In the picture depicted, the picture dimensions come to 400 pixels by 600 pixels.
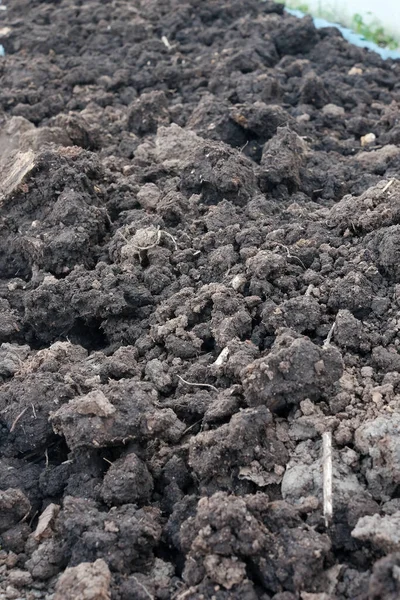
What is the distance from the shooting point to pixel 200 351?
284 cm

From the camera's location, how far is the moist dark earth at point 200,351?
2.05 meters

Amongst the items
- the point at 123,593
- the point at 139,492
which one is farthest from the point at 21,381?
the point at 123,593

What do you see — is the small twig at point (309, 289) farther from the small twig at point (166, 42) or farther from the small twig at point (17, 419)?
the small twig at point (166, 42)

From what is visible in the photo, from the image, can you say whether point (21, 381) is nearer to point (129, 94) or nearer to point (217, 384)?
point (217, 384)

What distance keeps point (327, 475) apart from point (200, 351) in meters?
0.84

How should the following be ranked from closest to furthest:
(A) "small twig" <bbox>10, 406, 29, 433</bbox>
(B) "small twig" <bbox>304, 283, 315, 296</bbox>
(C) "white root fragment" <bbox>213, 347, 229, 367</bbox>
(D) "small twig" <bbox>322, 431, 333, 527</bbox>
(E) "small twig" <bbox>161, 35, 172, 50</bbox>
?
(D) "small twig" <bbox>322, 431, 333, 527</bbox>
(A) "small twig" <bbox>10, 406, 29, 433</bbox>
(C) "white root fragment" <bbox>213, 347, 229, 367</bbox>
(B) "small twig" <bbox>304, 283, 315, 296</bbox>
(E) "small twig" <bbox>161, 35, 172, 50</bbox>

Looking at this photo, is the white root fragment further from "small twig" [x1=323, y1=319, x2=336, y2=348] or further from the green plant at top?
the green plant at top

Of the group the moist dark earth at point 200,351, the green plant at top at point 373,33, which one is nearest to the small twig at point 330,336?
the moist dark earth at point 200,351

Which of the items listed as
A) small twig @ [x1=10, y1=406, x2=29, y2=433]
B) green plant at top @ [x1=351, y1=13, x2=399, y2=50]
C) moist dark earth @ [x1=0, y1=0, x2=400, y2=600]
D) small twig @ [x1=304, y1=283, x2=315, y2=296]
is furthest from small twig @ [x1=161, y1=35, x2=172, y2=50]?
small twig @ [x1=10, y1=406, x2=29, y2=433]

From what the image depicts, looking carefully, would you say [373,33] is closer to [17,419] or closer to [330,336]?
[330,336]

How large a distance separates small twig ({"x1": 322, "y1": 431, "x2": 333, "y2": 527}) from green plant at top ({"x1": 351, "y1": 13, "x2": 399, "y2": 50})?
5058 mm

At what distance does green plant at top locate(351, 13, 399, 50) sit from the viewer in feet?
20.7

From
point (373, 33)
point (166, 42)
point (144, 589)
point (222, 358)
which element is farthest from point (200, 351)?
point (373, 33)

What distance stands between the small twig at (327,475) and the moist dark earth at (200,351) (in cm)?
2
